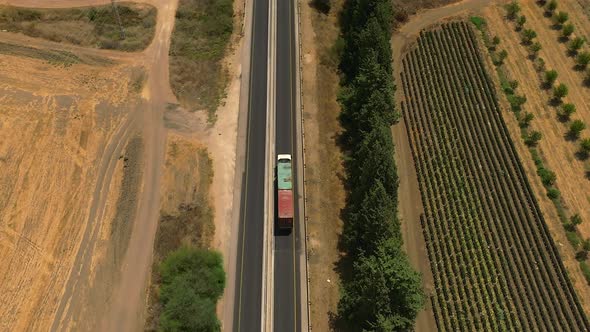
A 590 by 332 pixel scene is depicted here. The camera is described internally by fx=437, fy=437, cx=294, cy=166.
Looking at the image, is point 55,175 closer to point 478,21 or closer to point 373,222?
point 373,222

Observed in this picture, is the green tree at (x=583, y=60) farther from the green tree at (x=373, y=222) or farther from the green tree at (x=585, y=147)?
the green tree at (x=373, y=222)

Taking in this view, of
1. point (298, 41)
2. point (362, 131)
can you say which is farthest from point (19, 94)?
point (362, 131)

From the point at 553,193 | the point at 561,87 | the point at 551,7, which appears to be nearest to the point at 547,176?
the point at 553,193

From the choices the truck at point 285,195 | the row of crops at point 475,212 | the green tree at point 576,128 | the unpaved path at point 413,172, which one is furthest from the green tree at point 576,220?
the truck at point 285,195

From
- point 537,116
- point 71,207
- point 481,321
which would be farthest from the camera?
point 537,116

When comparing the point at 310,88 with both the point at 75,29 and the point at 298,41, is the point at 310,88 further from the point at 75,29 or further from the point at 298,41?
the point at 75,29

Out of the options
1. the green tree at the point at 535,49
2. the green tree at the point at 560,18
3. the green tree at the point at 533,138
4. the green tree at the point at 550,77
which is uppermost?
the green tree at the point at 560,18
